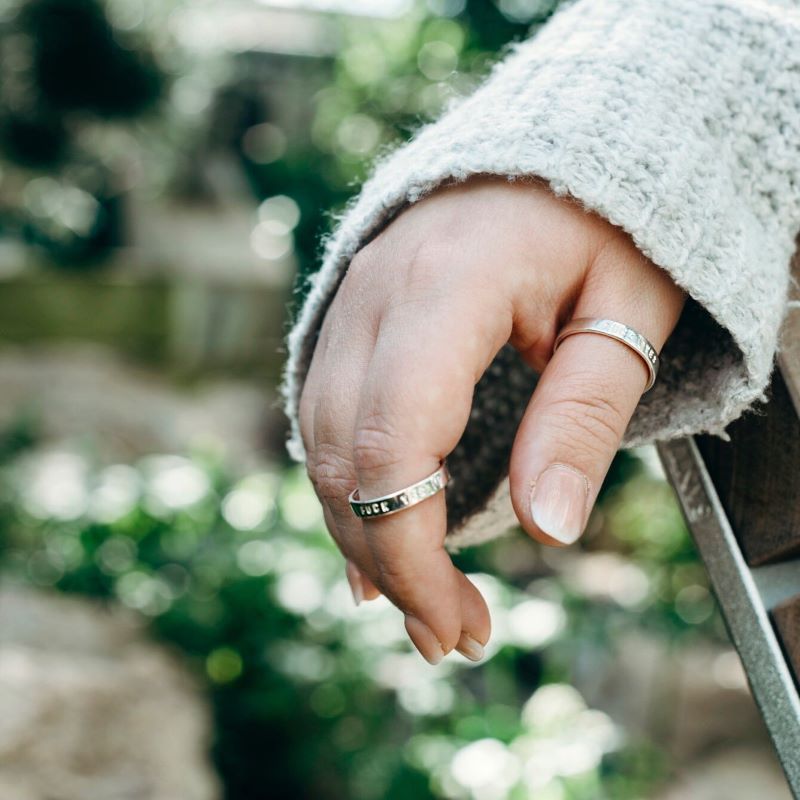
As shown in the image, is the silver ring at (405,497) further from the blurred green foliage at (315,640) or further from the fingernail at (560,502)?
the blurred green foliage at (315,640)

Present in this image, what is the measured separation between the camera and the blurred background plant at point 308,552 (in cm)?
223

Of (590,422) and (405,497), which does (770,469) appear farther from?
(405,497)

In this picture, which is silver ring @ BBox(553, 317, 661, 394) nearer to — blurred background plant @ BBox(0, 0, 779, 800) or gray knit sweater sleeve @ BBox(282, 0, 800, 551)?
gray knit sweater sleeve @ BBox(282, 0, 800, 551)

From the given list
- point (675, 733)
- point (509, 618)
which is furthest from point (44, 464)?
point (675, 733)

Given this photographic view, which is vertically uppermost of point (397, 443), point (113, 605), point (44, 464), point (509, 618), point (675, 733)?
point (397, 443)

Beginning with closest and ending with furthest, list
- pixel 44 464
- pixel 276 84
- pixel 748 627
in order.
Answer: pixel 748 627 < pixel 44 464 < pixel 276 84

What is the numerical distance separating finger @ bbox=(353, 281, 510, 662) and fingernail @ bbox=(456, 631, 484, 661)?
49 mm

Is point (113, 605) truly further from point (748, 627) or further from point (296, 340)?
point (748, 627)

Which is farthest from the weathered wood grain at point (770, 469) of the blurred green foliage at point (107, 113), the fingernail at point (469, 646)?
the blurred green foliage at point (107, 113)

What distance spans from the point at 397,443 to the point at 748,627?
312 mm

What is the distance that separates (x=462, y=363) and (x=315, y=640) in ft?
6.54

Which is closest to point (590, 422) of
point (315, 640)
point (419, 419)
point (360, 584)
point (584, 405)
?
point (584, 405)

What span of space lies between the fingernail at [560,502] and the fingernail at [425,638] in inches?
4.2

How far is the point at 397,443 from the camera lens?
0.55 m
